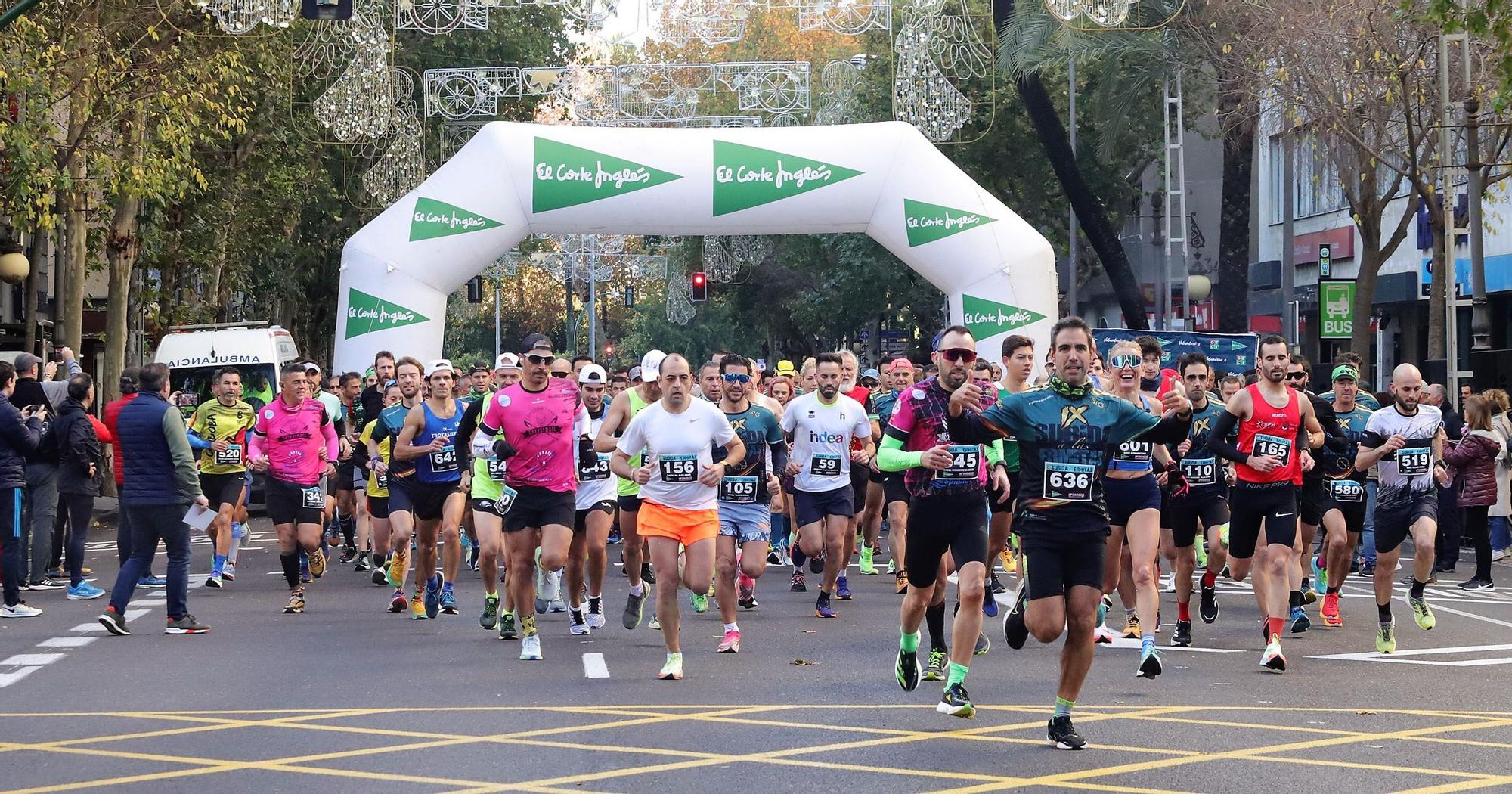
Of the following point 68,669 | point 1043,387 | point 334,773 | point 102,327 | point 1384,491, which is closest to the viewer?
point 334,773

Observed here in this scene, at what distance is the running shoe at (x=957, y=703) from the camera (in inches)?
350

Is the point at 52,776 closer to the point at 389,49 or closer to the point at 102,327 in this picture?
the point at 389,49

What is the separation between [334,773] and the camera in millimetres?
7789

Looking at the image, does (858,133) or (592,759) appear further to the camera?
(858,133)

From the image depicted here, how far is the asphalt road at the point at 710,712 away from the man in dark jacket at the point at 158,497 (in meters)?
0.32

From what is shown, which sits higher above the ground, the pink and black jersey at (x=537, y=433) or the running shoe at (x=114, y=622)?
the pink and black jersey at (x=537, y=433)

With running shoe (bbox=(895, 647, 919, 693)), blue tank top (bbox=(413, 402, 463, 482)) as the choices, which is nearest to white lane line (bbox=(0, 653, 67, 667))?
blue tank top (bbox=(413, 402, 463, 482))

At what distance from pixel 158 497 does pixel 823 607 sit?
4.72 m

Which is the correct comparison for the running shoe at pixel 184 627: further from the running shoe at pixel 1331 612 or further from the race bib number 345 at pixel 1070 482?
the running shoe at pixel 1331 612

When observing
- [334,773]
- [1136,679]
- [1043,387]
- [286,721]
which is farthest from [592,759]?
[1136,679]

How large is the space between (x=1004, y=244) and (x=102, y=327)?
19.9m

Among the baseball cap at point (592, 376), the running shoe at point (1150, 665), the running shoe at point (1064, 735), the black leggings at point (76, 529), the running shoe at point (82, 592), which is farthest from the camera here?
the black leggings at point (76, 529)

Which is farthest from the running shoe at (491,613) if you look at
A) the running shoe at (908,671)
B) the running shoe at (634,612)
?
the running shoe at (908,671)

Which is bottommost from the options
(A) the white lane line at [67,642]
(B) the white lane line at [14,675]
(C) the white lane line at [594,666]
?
(B) the white lane line at [14,675]
